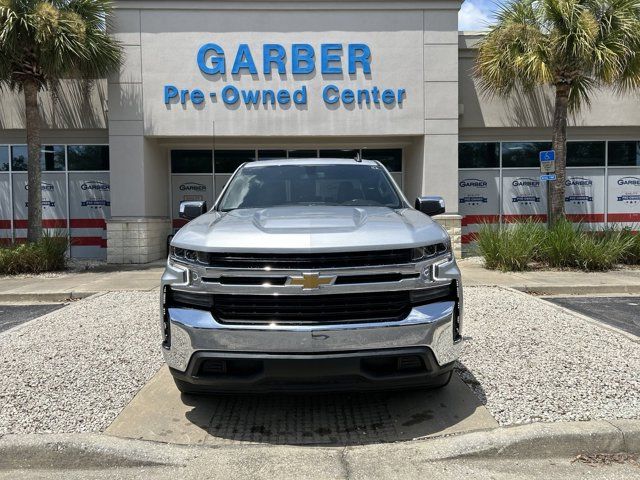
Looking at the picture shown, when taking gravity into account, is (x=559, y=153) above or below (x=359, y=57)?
below

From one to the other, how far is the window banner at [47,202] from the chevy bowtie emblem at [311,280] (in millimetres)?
13513

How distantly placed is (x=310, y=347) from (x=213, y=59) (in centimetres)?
1122

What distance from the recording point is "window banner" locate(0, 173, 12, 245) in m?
14.8

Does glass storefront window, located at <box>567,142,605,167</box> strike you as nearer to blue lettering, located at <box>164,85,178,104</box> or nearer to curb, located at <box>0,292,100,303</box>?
blue lettering, located at <box>164,85,178,104</box>

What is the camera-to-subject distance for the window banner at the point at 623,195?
1499cm

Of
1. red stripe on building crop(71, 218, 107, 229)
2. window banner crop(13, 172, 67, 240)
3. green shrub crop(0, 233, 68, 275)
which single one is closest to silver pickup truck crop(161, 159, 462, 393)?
green shrub crop(0, 233, 68, 275)

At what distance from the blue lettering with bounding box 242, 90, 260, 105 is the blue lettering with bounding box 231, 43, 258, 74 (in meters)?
0.52

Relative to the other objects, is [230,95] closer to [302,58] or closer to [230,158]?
[302,58]

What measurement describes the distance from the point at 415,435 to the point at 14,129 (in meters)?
14.7

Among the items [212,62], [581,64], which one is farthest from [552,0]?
[212,62]

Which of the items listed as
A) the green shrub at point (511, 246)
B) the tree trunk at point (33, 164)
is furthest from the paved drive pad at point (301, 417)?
the tree trunk at point (33, 164)

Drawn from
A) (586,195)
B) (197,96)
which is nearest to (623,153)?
(586,195)

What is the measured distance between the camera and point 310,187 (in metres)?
4.88

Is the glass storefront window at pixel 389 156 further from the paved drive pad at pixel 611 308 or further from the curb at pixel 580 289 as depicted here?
the paved drive pad at pixel 611 308
